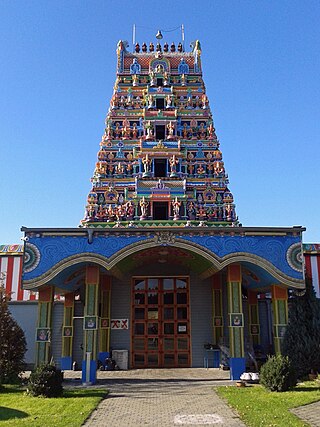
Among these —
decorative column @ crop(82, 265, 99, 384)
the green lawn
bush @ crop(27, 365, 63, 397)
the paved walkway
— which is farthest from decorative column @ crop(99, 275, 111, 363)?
the paved walkway

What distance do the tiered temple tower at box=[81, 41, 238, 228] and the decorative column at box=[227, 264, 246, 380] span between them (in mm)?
4394

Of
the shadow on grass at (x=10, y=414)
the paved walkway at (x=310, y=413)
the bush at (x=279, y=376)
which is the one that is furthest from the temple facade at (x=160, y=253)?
the paved walkway at (x=310, y=413)

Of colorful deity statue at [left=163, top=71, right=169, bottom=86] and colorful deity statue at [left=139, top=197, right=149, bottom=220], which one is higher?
colorful deity statue at [left=163, top=71, right=169, bottom=86]

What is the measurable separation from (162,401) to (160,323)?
6.88 meters

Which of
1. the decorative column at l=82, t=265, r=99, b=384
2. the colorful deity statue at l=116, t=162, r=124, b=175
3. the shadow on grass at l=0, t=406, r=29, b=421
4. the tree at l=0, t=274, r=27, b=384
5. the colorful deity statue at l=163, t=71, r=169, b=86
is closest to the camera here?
the shadow on grass at l=0, t=406, r=29, b=421

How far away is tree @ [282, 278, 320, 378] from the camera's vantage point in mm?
13117

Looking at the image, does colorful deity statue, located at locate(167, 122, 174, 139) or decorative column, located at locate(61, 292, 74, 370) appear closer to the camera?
decorative column, located at locate(61, 292, 74, 370)

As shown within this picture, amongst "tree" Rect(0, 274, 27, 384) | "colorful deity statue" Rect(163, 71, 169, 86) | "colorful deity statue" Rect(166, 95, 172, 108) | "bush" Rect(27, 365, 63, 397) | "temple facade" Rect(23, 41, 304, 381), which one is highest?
"colorful deity statue" Rect(163, 71, 169, 86)

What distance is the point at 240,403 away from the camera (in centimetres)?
988

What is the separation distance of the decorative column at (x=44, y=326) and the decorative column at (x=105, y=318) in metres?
3.45

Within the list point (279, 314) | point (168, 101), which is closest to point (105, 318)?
point (279, 314)

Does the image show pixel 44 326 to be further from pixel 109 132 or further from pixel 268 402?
pixel 109 132

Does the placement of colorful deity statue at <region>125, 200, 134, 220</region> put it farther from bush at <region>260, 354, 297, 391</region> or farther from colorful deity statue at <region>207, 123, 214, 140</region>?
bush at <region>260, 354, 297, 391</region>

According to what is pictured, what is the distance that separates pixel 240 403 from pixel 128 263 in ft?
22.9
